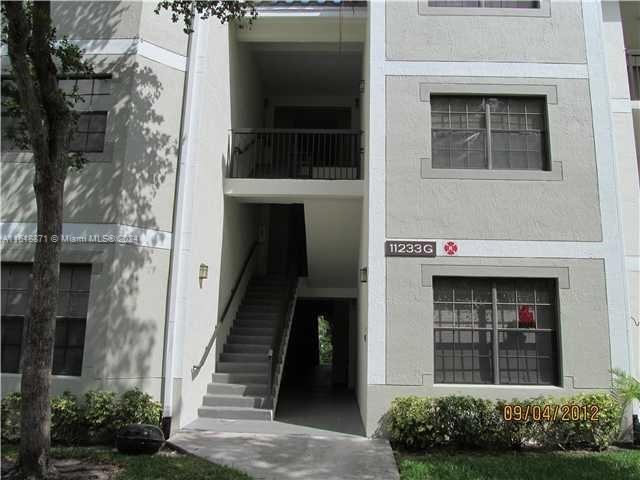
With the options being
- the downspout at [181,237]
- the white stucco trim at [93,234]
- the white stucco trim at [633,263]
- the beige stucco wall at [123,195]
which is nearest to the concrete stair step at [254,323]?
the downspout at [181,237]

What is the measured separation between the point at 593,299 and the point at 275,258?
8.32m

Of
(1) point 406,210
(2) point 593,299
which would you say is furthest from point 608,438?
(1) point 406,210

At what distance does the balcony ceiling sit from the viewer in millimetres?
12055

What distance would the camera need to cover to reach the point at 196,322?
28.7ft

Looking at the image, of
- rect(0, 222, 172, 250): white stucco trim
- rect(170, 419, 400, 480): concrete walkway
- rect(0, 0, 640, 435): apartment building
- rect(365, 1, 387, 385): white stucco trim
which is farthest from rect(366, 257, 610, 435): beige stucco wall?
rect(0, 222, 172, 250): white stucco trim

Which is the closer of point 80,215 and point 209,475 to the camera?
point 209,475

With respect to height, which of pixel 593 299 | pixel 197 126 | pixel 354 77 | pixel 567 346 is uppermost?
pixel 354 77

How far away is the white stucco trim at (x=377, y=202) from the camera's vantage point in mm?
8047

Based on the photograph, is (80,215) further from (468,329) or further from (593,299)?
(593,299)

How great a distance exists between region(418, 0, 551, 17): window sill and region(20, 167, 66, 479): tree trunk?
22.5 ft

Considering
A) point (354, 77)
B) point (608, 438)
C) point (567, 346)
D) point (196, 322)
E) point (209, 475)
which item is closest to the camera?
point (209, 475)

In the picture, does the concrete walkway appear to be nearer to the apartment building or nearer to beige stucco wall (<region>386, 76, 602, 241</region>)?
the apartment building

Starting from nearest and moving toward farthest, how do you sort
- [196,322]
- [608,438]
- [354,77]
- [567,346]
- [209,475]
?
[209,475], [608,438], [567,346], [196,322], [354,77]
